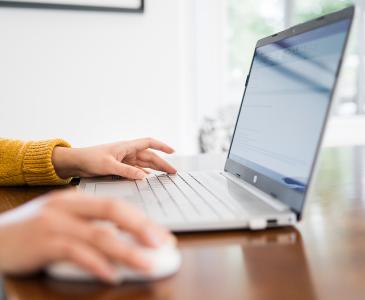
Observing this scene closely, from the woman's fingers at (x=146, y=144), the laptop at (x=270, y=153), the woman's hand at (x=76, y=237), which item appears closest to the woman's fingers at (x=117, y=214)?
the woman's hand at (x=76, y=237)

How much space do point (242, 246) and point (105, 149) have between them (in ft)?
1.54

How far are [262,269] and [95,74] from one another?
1763 mm

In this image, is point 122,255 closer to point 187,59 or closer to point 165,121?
point 165,121

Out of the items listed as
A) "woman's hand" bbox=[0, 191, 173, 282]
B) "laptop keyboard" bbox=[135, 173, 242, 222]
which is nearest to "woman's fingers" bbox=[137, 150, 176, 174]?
"laptop keyboard" bbox=[135, 173, 242, 222]

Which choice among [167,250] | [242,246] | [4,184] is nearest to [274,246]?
[242,246]

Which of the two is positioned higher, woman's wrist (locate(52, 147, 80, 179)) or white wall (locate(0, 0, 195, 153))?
white wall (locate(0, 0, 195, 153))

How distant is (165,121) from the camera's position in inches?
86.2

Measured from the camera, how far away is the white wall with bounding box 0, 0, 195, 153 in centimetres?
195

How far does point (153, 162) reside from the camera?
3.04 ft

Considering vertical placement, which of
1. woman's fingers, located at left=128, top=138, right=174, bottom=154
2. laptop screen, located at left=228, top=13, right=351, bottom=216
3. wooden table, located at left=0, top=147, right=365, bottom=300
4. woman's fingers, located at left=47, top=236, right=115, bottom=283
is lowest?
wooden table, located at left=0, top=147, right=365, bottom=300

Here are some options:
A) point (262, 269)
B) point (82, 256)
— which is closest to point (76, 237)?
point (82, 256)

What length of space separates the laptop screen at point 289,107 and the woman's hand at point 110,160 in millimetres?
172

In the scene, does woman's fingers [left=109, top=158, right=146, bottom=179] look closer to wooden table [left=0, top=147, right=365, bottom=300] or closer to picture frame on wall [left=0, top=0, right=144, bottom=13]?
wooden table [left=0, top=147, right=365, bottom=300]

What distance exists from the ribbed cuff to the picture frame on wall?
123cm
